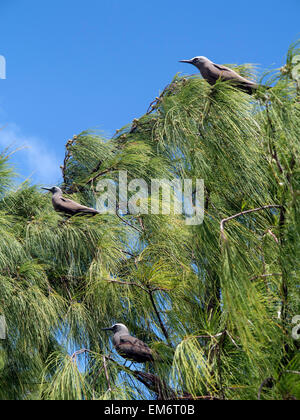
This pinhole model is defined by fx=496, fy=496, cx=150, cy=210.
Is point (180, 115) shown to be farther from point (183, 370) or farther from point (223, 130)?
point (183, 370)

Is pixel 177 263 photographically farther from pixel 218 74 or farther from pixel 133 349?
pixel 218 74

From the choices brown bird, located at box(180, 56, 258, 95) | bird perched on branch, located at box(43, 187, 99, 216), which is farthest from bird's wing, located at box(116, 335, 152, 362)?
brown bird, located at box(180, 56, 258, 95)

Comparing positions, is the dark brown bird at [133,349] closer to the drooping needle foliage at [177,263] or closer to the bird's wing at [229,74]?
the drooping needle foliage at [177,263]

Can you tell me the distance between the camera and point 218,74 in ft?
4.74

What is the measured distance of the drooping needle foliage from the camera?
0.99 m

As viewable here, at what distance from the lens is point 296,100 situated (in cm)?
108

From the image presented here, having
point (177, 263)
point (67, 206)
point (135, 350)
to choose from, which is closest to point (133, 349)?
point (135, 350)

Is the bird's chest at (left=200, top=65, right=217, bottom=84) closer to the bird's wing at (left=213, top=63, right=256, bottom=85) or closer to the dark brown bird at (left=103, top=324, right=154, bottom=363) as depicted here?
the bird's wing at (left=213, top=63, right=256, bottom=85)

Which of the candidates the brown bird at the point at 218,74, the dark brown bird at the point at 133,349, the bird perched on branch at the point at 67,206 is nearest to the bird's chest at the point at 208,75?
the brown bird at the point at 218,74

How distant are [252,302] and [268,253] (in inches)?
10.8

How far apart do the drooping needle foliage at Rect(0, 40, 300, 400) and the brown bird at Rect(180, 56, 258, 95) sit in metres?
0.04

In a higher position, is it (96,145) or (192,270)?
(96,145)
